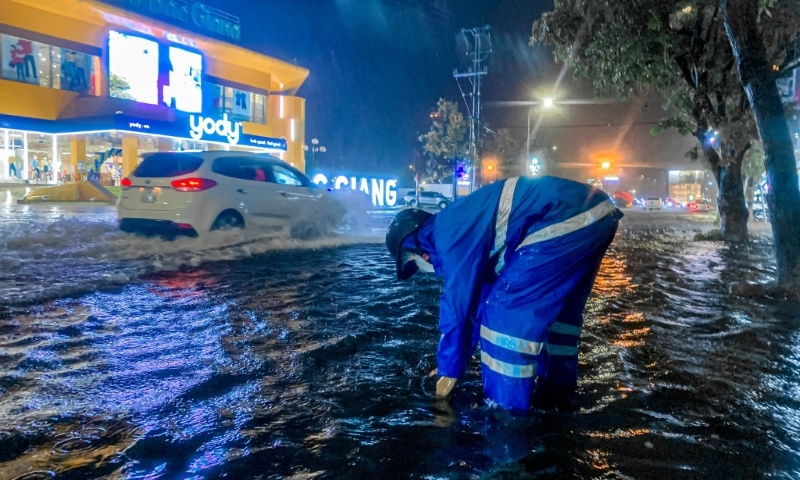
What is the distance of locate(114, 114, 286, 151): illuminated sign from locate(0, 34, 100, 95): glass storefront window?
376cm

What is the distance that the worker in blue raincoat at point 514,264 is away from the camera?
2809 millimetres

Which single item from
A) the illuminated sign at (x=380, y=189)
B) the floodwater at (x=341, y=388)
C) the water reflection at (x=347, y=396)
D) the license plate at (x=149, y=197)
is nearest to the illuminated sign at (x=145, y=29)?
the illuminated sign at (x=380, y=189)

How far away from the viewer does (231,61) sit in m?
32.1

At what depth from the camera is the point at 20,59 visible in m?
23.6

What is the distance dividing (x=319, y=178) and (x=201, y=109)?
9.82m

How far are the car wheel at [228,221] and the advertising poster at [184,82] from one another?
20673mm

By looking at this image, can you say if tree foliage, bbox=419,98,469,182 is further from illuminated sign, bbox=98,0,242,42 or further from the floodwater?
the floodwater

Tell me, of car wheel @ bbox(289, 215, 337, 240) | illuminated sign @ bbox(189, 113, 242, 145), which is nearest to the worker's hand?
car wheel @ bbox(289, 215, 337, 240)

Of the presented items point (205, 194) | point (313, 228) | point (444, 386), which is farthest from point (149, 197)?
point (444, 386)

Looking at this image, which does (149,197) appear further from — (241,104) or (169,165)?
(241,104)

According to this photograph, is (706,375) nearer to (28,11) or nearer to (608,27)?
(608,27)

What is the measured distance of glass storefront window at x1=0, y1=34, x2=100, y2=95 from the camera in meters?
23.4

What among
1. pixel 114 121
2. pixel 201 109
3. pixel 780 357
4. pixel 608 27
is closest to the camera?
pixel 780 357

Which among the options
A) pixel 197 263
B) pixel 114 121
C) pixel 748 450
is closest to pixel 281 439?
pixel 748 450
